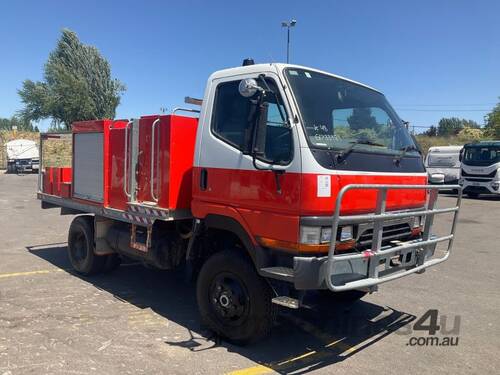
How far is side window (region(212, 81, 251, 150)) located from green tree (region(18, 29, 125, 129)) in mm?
46343

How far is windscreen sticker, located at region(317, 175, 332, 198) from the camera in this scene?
12.5 feet

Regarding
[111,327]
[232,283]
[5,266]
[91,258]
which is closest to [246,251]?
[232,283]

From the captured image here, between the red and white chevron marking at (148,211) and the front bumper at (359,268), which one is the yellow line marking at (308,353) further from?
the red and white chevron marking at (148,211)

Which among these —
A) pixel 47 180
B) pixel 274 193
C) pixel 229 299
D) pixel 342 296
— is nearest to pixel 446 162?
pixel 342 296

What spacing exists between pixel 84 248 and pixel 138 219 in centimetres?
203

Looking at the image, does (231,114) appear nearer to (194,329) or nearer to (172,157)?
(172,157)

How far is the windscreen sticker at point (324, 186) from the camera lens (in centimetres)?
381

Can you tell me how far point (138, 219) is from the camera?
18.1 feet

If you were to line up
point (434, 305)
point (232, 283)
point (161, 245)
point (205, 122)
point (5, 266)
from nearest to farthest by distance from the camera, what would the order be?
point (232, 283) < point (205, 122) < point (161, 245) < point (434, 305) < point (5, 266)

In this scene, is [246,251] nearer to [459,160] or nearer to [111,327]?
[111,327]

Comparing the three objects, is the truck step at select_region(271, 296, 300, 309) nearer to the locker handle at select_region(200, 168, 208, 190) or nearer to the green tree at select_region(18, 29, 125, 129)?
the locker handle at select_region(200, 168, 208, 190)

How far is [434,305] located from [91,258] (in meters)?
4.80

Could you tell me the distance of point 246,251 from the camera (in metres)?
4.55

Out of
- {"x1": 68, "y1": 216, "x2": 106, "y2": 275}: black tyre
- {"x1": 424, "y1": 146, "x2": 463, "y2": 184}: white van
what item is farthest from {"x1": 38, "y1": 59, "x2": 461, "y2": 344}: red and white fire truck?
{"x1": 424, "y1": 146, "x2": 463, "y2": 184}: white van
